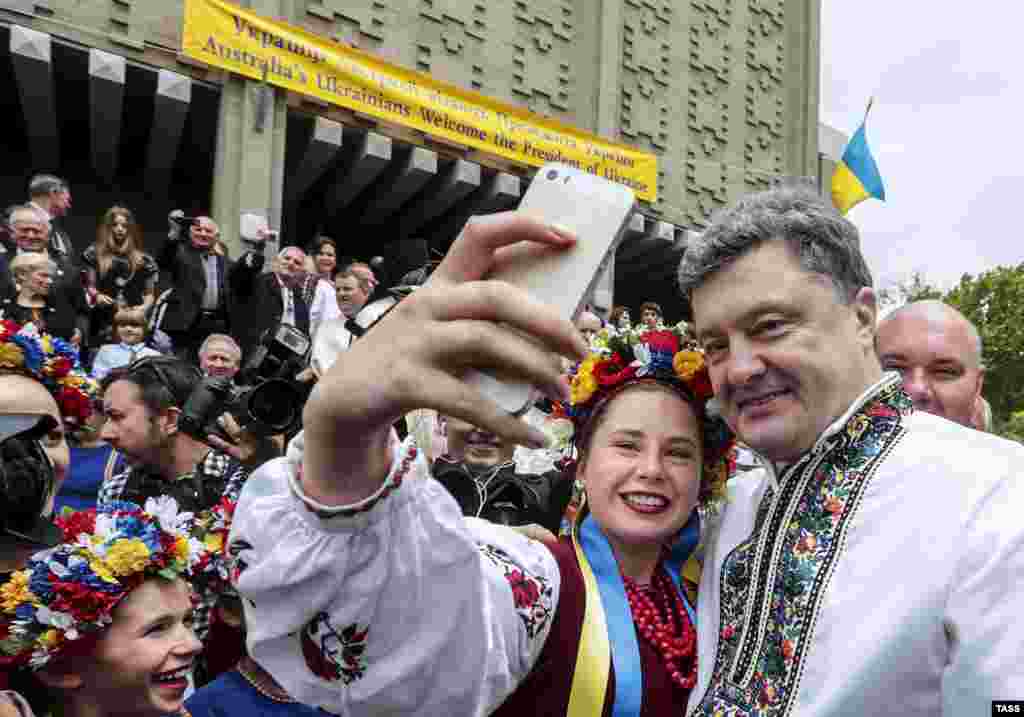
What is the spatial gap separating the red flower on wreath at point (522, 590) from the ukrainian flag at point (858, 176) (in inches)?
414

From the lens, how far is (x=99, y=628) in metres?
2.23

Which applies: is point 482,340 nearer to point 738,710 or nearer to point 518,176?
point 738,710

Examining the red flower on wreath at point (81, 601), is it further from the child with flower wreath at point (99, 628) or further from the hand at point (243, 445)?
the hand at point (243, 445)

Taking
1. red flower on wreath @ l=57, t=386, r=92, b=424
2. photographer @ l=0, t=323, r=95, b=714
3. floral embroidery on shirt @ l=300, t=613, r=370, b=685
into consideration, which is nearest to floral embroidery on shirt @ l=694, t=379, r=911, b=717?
floral embroidery on shirt @ l=300, t=613, r=370, b=685

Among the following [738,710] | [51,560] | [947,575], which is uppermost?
[947,575]

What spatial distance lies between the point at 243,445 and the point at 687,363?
70.5 inches

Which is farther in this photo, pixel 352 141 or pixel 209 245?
pixel 352 141

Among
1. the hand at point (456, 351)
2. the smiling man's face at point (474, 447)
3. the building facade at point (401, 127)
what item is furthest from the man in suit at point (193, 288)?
the hand at point (456, 351)

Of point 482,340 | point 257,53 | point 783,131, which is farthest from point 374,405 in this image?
point 783,131

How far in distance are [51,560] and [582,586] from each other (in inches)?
55.8

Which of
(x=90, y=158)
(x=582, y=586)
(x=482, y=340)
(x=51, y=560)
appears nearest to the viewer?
(x=482, y=340)

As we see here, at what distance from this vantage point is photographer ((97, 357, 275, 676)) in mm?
3273

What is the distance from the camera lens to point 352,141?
1040cm

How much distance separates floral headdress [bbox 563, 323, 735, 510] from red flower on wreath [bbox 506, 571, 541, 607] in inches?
25.0
